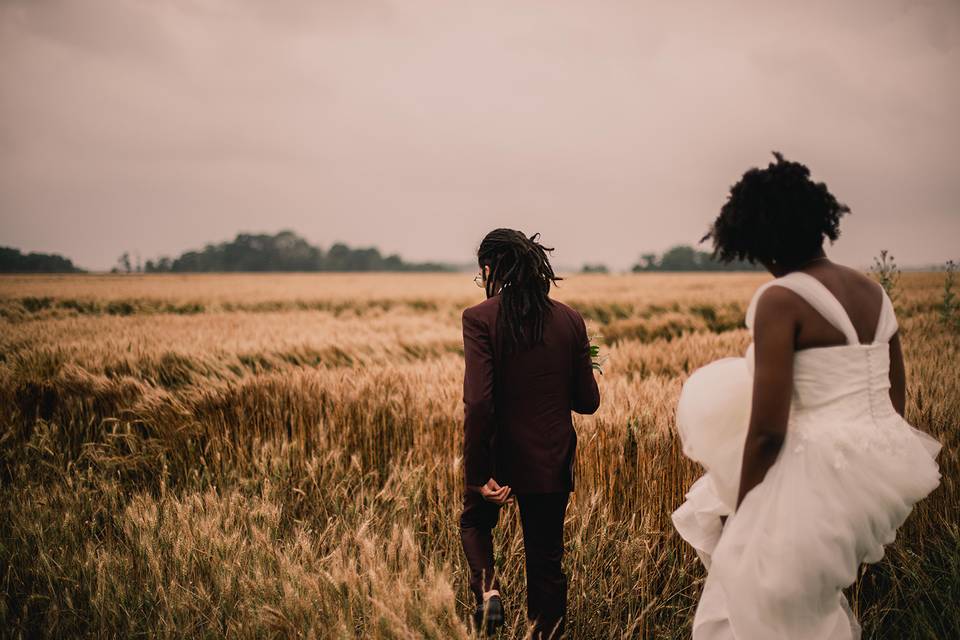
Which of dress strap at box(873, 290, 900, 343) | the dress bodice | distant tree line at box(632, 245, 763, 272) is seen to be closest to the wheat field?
the dress bodice

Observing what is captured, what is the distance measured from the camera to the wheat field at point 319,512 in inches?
84.8

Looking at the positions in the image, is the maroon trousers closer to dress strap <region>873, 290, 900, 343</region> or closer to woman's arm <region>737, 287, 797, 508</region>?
woman's arm <region>737, 287, 797, 508</region>

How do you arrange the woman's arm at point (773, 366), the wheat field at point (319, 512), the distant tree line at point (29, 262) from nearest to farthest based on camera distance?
the woman's arm at point (773, 366), the wheat field at point (319, 512), the distant tree line at point (29, 262)

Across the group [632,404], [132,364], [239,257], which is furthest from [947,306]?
[239,257]

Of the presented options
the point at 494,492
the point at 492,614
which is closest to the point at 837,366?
the point at 494,492

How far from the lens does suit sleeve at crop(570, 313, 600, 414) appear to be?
205 centimetres

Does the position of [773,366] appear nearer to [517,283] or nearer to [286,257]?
[517,283]

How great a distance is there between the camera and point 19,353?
234 inches

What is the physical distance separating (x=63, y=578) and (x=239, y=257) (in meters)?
84.4

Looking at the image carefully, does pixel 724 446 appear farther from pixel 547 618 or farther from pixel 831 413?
pixel 547 618

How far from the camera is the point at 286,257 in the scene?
81062 mm

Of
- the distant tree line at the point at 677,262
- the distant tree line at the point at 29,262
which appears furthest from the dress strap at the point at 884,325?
the distant tree line at the point at 677,262

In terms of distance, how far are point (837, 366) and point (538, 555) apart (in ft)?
4.06

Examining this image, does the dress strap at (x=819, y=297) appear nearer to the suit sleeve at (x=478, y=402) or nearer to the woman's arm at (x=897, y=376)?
the woman's arm at (x=897, y=376)
